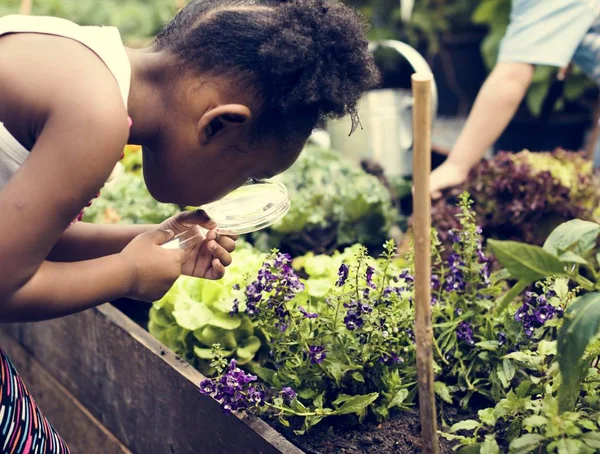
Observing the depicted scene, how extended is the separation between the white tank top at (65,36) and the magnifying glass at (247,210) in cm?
39

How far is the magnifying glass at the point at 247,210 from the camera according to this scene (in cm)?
173

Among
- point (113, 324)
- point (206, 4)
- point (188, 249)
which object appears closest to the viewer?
point (206, 4)

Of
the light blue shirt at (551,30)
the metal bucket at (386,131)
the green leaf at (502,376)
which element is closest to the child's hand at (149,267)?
the green leaf at (502,376)

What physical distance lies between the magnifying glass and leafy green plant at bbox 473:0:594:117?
10.6ft

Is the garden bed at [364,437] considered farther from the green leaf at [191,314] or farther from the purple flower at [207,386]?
the green leaf at [191,314]

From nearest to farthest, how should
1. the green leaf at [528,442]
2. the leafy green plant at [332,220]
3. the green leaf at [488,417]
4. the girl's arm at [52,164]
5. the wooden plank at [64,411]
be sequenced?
the girl's arm at [52,164]
the green leaf at [528,442]
the green leaf at [488,417]
the wooden plank at [64,411]
the leafy green plant at [332,220]

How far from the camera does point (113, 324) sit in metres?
2.31

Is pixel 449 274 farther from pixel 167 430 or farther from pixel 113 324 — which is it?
pixel 113 324

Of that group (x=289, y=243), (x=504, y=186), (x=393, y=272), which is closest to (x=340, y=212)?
(x=289, y=243)

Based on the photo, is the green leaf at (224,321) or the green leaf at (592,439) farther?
the green leaf at (224,321)

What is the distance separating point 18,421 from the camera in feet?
4.94

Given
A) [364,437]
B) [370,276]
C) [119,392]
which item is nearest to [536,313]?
[370,276]

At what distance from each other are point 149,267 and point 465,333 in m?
0.83

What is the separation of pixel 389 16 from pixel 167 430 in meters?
4.46
